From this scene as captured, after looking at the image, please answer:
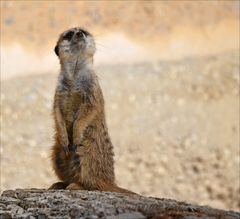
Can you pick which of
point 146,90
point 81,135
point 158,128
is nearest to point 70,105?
point 81,135

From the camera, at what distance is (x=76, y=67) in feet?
18.4

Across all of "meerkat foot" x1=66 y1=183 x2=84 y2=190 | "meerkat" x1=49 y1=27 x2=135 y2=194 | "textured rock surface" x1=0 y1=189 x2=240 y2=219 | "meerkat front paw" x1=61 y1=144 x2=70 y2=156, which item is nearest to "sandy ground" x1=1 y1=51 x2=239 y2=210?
"meerkat" x1=49 y1=27 x2=135 y2=194

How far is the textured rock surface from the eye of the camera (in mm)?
3906

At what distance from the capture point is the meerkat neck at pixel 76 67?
18.2 ft

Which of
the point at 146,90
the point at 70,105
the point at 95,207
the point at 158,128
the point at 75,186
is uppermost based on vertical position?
the point at 146,90

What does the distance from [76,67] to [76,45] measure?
0.52 ft

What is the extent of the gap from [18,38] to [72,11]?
124 centimetres

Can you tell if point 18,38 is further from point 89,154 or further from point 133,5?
point 89,154

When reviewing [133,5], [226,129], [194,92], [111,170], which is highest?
[133,5]

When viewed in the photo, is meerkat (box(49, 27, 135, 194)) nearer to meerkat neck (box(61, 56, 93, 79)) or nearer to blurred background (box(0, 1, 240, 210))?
meerkat neck (box(61, 56, 93, 79))

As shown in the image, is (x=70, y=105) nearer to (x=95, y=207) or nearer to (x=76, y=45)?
(x=76, y=45)

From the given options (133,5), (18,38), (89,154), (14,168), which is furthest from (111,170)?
(133,5)

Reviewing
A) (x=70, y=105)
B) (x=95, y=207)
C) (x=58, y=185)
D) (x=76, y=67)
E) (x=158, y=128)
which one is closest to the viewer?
(x=95, y=207)

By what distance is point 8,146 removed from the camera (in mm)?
11180
